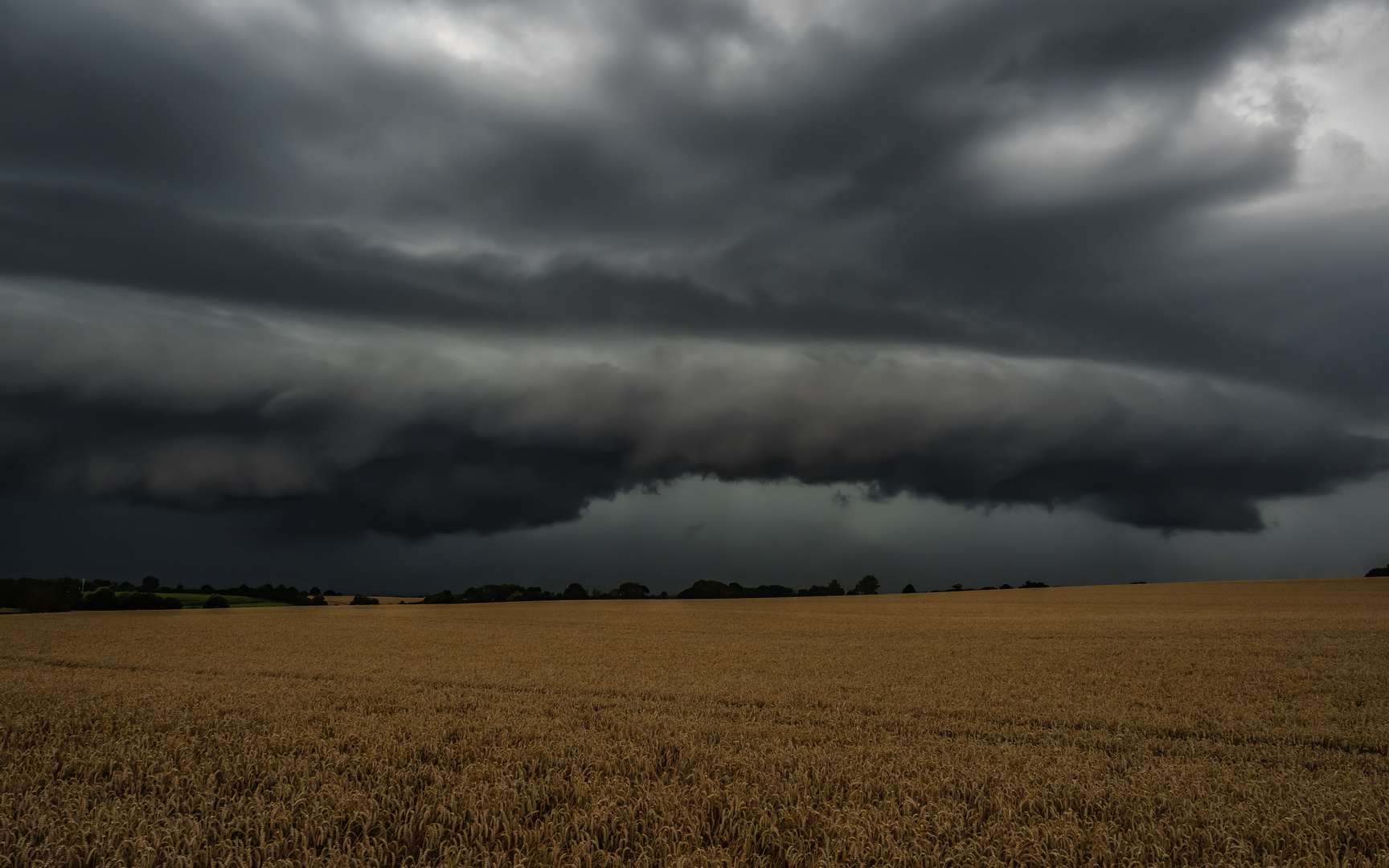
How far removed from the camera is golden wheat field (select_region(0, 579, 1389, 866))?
568 centimetres

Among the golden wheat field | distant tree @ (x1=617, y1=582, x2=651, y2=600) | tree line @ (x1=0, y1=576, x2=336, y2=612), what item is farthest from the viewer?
distant tree @ (x1=617, y1=582, x2=651, y2=600)

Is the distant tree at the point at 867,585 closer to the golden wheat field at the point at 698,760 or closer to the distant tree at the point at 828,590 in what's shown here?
the distant tree at the point at 828,590

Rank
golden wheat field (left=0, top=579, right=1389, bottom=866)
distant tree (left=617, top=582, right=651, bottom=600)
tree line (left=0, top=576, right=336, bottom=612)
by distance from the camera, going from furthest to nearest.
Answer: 1. distant tree (left=617, top=582, right=651, bottom=600)
2. tree line (left=0, top=576, right=336, bottom=612)
3. golden wheat field (left=0, top=579, right=1389, bottom=866)

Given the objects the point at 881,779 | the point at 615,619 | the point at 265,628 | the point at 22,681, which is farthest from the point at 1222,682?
the point at 265,628

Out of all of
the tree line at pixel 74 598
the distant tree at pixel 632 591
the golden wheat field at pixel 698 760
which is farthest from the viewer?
the distant tree at pixel 632 591

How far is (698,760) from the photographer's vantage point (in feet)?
27.4

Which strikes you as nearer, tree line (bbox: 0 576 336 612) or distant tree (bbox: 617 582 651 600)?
tree line (bbox: 0 576 336 612)

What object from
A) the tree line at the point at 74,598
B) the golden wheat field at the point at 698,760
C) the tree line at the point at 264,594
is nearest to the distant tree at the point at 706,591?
the tree line at the point at 264,594

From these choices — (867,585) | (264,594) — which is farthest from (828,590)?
(264,594)

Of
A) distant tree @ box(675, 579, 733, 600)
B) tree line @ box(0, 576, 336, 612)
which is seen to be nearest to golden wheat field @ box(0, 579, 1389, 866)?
tree line @ box(0, 576, 336, 612)

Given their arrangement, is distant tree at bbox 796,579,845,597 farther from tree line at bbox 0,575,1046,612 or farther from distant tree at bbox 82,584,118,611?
distant tree at bbox 82,584,118,611

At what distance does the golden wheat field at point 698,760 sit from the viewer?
5.68 m

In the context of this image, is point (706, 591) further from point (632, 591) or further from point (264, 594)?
point (264, 594)

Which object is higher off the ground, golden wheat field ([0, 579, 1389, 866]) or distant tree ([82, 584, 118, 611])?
golden wheat field ([0, 579, 1389, 866])
